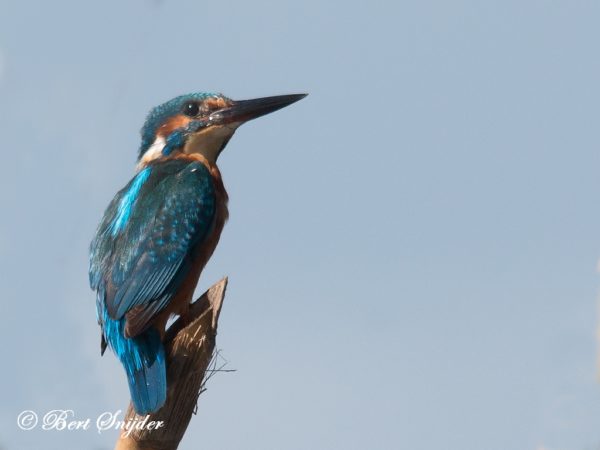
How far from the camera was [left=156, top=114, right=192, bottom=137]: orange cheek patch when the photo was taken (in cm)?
812

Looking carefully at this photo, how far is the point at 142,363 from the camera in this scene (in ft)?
20.8

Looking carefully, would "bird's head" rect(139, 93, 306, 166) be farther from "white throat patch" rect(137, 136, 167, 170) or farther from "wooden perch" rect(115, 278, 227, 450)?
"wooden perch" rect(115, 278, 227, 450)

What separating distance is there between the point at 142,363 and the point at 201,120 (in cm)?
244

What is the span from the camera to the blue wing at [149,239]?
265 inches

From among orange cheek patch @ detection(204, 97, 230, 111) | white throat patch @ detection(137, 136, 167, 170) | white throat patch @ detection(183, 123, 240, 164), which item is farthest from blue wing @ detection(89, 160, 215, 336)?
orange cheek patch @ detection(204, 97, 230, 111)

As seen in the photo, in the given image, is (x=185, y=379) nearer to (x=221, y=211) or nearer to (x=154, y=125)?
(x=221, y=211)

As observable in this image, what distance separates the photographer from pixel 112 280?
6.85m

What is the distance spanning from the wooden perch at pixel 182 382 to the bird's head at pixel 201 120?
1.99m

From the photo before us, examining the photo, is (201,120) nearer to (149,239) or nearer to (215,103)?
(215,103)

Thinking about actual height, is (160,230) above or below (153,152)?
below

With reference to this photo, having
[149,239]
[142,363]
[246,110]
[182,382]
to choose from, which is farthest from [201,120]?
[182,382]

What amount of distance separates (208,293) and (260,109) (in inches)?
83.0

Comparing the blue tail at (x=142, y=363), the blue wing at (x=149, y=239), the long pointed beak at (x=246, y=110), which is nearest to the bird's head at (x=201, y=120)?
the long pointed beak at (x=246, y=110)

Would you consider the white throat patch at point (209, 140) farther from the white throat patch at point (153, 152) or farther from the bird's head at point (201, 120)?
the white throat patch at point (153, 152)
